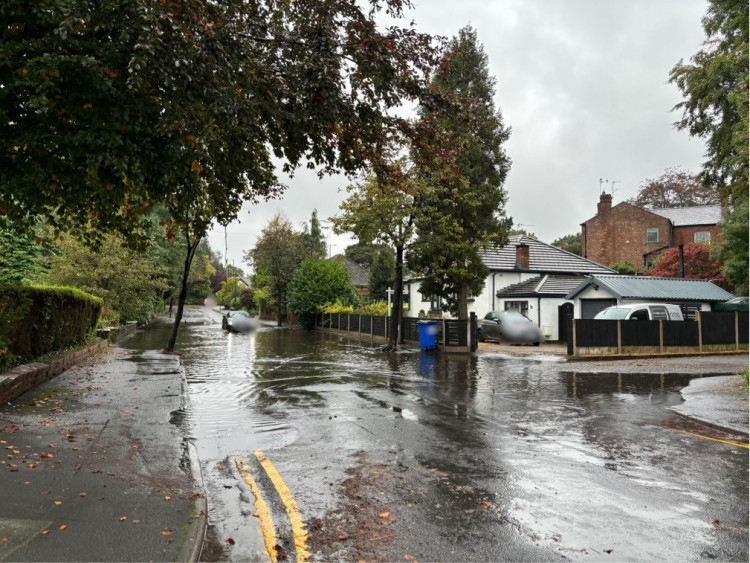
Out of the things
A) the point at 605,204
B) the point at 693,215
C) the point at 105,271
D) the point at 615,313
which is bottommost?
the point at 615,313

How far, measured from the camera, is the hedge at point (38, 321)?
9305mm

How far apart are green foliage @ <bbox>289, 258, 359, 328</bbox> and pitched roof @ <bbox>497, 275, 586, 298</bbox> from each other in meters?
14.6

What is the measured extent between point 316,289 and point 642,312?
26.5 meters

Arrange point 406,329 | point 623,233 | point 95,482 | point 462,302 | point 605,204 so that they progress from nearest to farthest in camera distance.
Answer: point 95,482, point 462,302, point 406,329, point 623,233, point 605,204

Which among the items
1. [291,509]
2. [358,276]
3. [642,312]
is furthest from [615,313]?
[358,276]

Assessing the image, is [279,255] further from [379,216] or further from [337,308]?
[379,216]

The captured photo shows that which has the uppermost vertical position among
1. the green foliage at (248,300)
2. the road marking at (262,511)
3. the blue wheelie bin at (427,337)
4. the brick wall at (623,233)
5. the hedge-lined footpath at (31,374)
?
the brick wall at (623,233)

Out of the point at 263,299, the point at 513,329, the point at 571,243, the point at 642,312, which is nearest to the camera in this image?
the point at 642,312

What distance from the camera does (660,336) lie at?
22797 millimetres

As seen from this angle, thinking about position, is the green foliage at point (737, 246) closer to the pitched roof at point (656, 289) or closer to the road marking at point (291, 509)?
the pitched roof at point (656, 289)

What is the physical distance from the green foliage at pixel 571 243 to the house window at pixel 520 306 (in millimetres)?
36882

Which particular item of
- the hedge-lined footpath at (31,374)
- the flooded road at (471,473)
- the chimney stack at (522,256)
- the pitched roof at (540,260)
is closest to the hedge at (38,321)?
the hedge-lined footpath at (31,374)

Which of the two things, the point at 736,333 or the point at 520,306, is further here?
the point at 520,306

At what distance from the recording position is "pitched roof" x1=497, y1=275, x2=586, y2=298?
3288 centimetres
